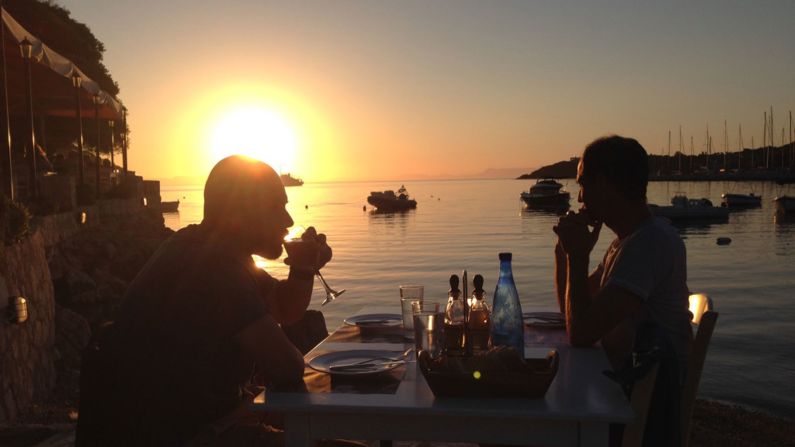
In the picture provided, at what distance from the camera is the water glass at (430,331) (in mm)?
2266

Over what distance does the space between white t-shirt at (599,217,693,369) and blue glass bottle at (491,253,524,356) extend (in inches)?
12.7

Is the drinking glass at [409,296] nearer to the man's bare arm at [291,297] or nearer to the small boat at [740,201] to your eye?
the man's bare arm at [291,297]

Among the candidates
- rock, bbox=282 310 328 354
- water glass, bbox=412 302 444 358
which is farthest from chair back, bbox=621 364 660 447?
rock, bbox=282 310 328 354

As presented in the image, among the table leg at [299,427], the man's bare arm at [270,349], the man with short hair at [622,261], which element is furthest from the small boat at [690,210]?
the table leg at [299,427]

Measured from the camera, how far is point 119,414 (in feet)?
6.01

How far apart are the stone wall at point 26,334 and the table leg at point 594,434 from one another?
15.8 feet

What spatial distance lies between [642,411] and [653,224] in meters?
0.92

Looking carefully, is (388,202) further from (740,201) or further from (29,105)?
(29,105)

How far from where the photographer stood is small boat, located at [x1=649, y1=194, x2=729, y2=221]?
4078 centimetres

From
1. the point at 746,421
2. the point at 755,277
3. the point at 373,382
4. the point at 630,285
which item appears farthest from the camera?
the point at 755,277

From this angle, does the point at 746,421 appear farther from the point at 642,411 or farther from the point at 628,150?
the point at 642,411

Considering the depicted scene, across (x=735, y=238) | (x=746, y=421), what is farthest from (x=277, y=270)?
(x=735, y=238)

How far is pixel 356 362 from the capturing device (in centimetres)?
222

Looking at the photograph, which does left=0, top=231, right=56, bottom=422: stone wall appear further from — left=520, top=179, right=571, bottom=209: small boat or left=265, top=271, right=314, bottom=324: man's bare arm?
left=520, top=179, right=571, bottom=209: small boat
